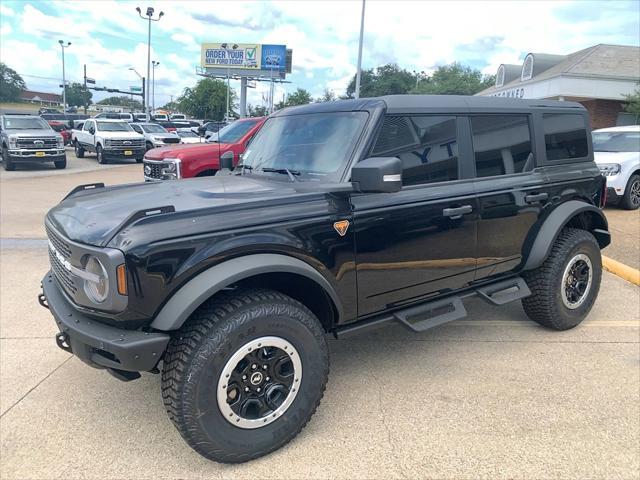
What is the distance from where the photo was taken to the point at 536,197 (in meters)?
3.87

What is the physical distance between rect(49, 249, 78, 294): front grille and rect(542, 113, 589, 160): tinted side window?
11.9 ft

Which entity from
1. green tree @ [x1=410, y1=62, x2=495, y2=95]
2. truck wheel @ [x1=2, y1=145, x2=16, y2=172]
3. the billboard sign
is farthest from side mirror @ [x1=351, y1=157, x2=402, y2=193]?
green tree @ [x1=410, y1=62, x2=495, y2=95]

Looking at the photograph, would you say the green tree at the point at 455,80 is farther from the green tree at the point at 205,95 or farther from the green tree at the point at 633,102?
the green tree at the point at 633,102

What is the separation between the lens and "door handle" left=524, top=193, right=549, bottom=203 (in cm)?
382

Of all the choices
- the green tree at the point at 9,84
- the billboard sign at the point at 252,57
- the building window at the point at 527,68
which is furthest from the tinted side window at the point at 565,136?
the green tree at the point at 9,84

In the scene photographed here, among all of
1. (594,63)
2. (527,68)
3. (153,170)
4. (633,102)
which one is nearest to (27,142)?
(153,170)

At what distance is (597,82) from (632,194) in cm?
1660

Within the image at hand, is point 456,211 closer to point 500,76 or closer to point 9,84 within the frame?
point 500,76

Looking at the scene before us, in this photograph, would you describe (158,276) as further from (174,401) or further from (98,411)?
(98,411)

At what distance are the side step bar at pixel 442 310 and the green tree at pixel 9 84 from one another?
11437cm

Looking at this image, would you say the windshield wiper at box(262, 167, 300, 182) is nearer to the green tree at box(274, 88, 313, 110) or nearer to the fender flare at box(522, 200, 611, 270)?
the fender flare at box(522, 200, 611, 270)

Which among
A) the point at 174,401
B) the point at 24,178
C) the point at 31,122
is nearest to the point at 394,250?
the point at 174,401

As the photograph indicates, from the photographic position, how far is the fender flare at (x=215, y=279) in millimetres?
2357

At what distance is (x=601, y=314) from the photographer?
187 inches
